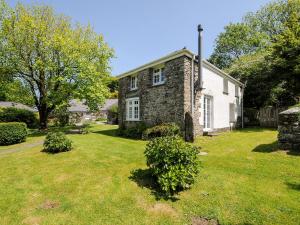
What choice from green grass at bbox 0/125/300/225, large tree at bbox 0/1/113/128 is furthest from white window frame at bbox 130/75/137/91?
green grass at bbox 0/125/300/225

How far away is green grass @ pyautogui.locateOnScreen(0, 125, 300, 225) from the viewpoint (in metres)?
5.48

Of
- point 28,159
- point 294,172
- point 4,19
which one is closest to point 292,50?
point 294,172

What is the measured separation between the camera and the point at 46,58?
21.6 meters

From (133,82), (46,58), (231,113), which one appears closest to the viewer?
(231,113)

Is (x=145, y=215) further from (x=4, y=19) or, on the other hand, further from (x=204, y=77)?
(x=4, y=19)

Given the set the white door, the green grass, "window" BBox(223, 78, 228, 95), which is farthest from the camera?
"window" BBox(223, 78, 228, 95)

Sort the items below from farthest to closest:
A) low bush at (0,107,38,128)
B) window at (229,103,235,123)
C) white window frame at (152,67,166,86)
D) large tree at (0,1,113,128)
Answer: low bush at (0,107,38,128), large tree at (0,1,113,128), window at (229,103,235,123), white window frame at (152,67,166,86)

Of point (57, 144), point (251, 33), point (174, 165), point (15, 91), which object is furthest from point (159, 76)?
point (251, 33)

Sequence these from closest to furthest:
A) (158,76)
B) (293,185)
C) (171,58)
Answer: (293,185) < (171,58) < (158,76)

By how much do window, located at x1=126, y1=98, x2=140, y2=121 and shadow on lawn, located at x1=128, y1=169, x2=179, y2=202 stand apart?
10971 mm

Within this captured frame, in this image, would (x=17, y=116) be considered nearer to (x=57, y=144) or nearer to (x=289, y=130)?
(x=57, y=144)

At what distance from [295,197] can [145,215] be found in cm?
416

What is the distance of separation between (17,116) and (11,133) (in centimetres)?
1595

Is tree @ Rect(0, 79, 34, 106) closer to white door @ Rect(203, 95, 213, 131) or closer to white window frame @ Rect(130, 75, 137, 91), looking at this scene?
white window frame @ Rect(130, 75, 137, 91)
